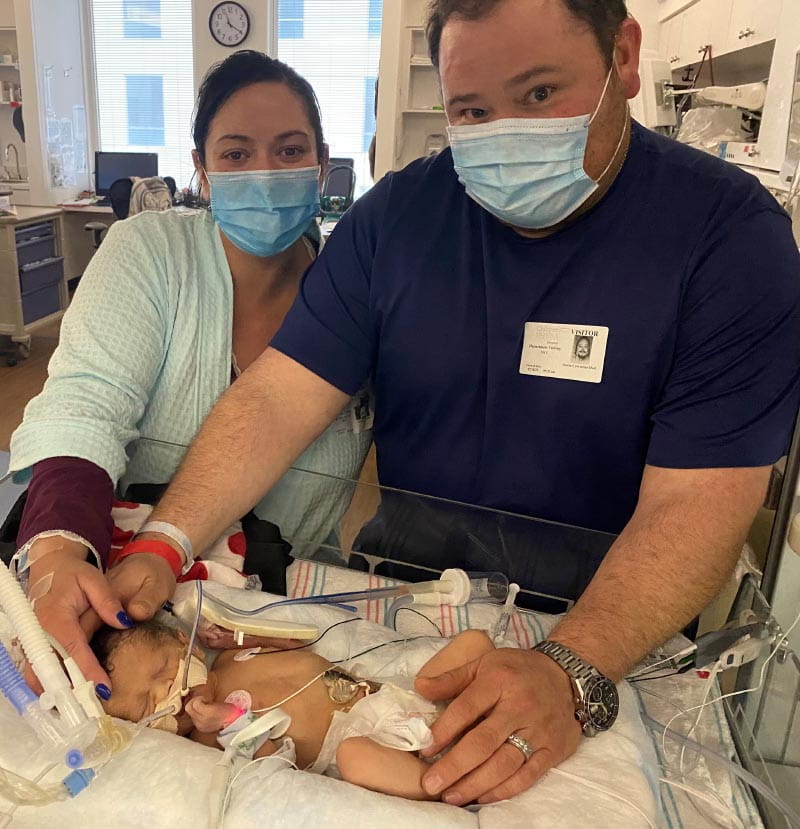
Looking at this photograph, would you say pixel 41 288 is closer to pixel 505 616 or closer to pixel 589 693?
pixel 505 616

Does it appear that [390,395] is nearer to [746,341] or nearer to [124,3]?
[746,341]

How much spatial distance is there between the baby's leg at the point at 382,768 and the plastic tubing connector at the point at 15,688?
13.8 inches

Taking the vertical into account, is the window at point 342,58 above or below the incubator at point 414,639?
above

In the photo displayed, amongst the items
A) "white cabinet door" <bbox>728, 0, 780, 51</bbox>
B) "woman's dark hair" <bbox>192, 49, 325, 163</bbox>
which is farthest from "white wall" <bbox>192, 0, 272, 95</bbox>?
"woman's dark hair" <bbox>192, 49, 325, 163</bbox>

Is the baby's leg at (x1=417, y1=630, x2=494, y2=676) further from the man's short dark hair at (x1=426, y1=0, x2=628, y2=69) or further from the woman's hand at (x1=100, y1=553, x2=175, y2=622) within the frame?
the man's short dark hair at (x1=426, y1=0, x2=628, y2=69)

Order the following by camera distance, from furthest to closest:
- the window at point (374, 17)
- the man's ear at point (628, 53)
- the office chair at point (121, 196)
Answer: the window at point (374, 17)
the office chair at point (121, 196)
the man's ear at point (628, 53)

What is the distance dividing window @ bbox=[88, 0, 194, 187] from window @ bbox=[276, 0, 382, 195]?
3.14ft

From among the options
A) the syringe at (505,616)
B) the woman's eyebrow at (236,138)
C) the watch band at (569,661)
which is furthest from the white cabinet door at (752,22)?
the watch band at (569,661)

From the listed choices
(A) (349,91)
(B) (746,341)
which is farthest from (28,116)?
(B) (746,341)

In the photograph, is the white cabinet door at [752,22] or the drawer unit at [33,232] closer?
the white cabinet door at [752,22]

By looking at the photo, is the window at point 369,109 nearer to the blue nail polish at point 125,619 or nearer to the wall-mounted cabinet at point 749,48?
the wall-mounted cabinet at point 749,48

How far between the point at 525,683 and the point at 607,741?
143 mm

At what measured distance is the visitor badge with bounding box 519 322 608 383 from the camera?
1.18m

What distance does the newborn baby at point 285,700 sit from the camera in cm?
89
